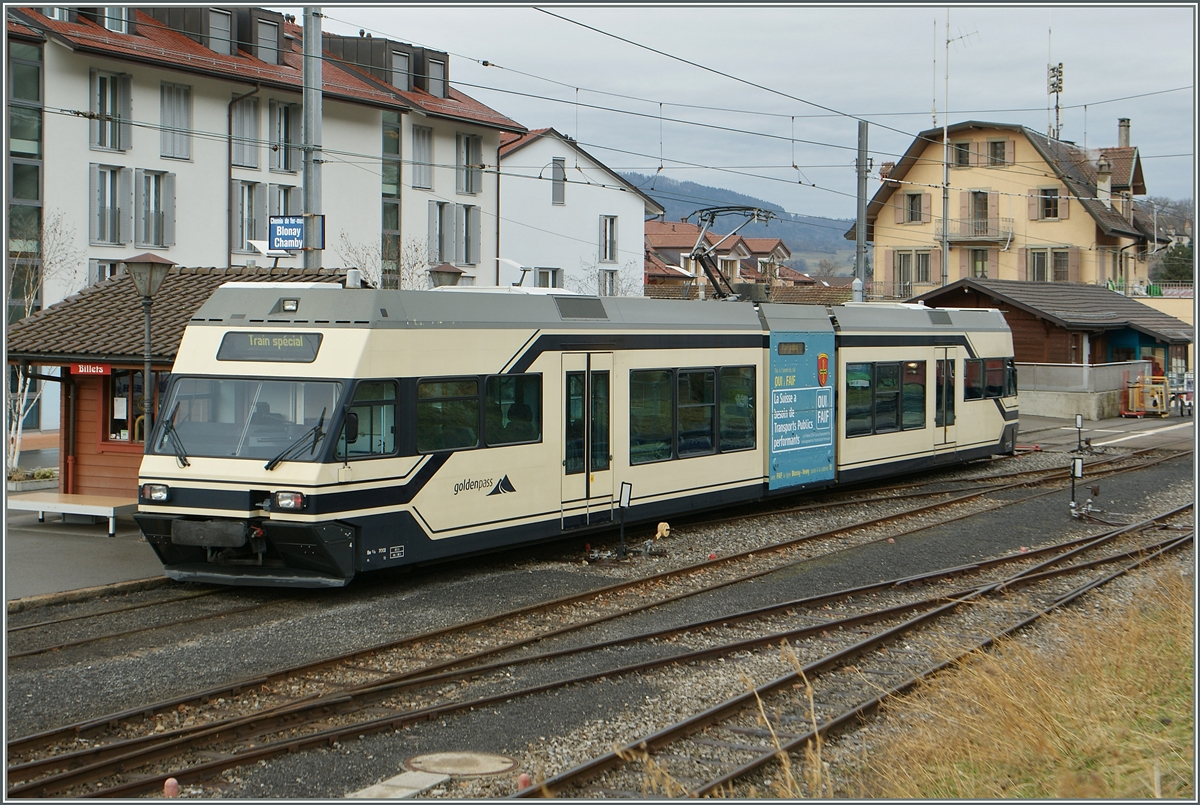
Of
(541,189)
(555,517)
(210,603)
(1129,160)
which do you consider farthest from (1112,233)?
(210,603)

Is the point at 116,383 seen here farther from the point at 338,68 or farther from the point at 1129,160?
the point at 1129,160

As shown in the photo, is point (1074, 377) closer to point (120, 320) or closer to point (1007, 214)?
point (1007, 214)

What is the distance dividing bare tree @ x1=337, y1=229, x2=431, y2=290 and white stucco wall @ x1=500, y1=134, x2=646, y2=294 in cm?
704

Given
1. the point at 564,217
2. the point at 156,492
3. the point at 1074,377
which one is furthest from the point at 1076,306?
the point at 156,492

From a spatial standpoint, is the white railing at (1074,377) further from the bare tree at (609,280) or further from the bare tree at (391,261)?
the bare tree at (609,280)

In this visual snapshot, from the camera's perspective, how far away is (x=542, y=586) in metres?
12.8

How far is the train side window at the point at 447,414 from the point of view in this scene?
40.0 ft

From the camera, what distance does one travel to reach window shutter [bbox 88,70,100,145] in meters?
32.8

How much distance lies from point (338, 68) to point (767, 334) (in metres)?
29.2

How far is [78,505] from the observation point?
15125 millimetres

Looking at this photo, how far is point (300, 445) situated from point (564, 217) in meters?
42.1

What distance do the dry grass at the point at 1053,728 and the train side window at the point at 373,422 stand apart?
5.69 metres

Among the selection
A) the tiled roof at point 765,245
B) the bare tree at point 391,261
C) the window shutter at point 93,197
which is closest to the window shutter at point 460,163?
the bare tree at point 391,261

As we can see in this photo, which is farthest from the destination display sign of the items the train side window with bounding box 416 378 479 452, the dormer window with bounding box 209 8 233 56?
the dormer window with bounding box 209 8 233 56
